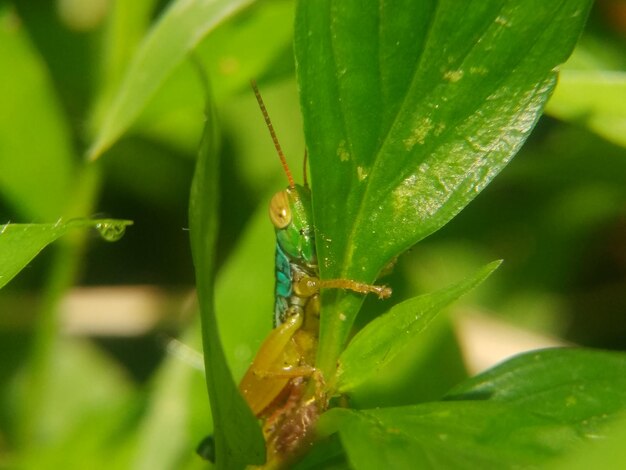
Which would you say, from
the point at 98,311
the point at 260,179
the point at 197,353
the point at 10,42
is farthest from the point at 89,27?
the point at 197,353

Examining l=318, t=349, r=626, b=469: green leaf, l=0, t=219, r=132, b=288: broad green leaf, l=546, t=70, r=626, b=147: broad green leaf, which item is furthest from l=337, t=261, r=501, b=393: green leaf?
l=546, t=70, r=626, b=147: broad green leaf

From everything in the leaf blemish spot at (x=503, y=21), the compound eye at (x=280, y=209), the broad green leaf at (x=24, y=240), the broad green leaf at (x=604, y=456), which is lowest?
the broad green leaf at (x=604, y=456)

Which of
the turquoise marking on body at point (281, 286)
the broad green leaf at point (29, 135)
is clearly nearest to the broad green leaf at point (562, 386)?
the turquoise marking on body at point (281, 286)

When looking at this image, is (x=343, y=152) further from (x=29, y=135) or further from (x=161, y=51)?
(x=29, y=135)

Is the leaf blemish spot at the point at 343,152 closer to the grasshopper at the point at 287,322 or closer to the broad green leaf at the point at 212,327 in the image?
the broad green leaf at the point at 212,327

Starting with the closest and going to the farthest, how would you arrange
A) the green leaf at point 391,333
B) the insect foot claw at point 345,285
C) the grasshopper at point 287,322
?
the green leaf at point 391,333 < the insect foot claw at point 345,285 < the grasshopper at point 287,322

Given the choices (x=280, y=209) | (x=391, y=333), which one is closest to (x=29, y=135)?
(x=280, y=209)

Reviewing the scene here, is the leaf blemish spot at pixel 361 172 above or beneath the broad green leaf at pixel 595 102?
above

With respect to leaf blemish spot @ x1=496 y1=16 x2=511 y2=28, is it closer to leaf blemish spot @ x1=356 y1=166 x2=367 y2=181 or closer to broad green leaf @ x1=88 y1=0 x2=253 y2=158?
leaf blemish spot @ x1=356 y1=166 x2=367 y2=181
